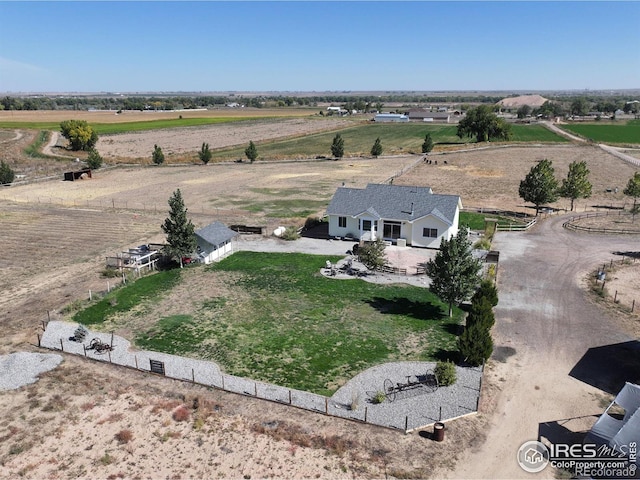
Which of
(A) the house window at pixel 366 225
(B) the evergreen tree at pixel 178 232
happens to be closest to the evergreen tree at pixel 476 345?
(A) the house window at pixel 366 225

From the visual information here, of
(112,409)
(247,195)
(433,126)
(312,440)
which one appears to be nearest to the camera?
(312,440)

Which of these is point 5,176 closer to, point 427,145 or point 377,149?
point 377,149

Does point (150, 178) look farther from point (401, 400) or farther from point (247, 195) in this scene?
point (401, 400)

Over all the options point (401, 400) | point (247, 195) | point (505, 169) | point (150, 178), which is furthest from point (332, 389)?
point (505, 169)

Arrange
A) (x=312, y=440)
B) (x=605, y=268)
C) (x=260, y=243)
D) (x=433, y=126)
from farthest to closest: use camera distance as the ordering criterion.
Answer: (x=433, y=126) → (x=260, y=243) → (x=605, y=268) → (x=312, y=440)

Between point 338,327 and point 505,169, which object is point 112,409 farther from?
point 505,169

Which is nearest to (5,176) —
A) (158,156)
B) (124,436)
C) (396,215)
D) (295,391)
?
(158,156)

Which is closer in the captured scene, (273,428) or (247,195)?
(273,428)
